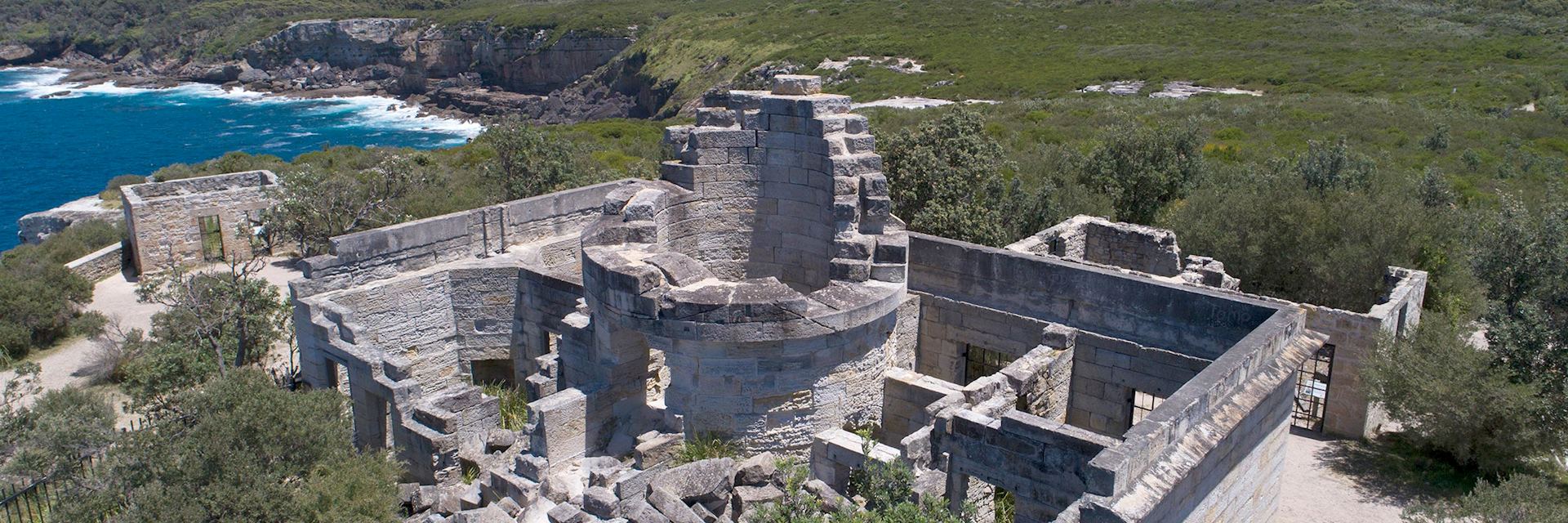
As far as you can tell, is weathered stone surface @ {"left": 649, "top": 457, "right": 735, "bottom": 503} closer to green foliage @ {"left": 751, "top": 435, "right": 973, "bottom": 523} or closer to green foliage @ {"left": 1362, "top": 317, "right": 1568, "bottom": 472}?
green foliage @ {"left": 751, "top": 435, "right": 973, "bottom": 523}

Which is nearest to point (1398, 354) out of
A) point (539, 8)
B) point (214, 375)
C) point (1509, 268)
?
point (1509, 268)

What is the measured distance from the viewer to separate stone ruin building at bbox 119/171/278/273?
87.1ft

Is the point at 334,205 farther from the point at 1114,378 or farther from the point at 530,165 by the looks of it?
the point at 1114,378

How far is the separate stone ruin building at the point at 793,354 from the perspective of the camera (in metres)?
10.3

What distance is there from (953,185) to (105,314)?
19.6 metres

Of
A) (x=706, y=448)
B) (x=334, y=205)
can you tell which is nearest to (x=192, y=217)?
(x=334, y=205)

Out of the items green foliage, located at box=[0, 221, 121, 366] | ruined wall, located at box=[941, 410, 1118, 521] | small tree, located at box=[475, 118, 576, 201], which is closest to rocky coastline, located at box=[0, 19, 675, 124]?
small tree, located at box=[475, 118, 576, 201]

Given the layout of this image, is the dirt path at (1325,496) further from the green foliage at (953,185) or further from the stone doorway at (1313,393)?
the green foliage at (953,185)

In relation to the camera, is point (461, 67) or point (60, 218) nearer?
point (60, 218)

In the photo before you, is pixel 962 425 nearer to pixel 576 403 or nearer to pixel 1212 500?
pixel 1212 500

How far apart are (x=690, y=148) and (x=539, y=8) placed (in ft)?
297

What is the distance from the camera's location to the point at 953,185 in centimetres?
A: 2239

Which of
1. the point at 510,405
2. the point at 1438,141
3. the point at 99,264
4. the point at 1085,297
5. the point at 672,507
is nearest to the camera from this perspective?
the point at 672,507

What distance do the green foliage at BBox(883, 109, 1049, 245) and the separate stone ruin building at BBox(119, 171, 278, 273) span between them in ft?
53.7
